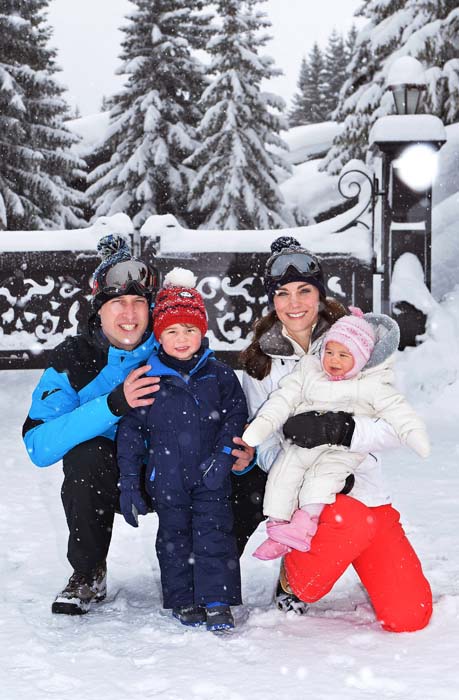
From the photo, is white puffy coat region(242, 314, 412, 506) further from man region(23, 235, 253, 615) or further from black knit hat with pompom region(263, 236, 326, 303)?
man region(23, 235, 253, 615)

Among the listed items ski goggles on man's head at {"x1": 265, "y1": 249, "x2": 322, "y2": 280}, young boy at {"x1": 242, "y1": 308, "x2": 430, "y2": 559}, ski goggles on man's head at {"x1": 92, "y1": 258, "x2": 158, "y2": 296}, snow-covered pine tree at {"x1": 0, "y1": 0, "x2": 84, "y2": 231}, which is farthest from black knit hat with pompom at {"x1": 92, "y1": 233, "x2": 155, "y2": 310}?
snow-covered pine tree at {"x1": 0, "y1": 0, "x2": 84, "y2": 231}

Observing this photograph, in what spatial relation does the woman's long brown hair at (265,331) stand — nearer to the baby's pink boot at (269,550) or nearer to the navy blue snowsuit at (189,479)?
the navy blue snowsuit at (189,479)

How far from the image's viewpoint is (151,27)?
66.5 feet

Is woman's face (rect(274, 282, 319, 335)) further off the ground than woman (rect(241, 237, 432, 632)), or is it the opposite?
woman's face (rect(274, 282, 319, 335))

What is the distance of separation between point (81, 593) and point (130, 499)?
0.48m

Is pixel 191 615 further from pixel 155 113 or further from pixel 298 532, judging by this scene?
pixel 155 113

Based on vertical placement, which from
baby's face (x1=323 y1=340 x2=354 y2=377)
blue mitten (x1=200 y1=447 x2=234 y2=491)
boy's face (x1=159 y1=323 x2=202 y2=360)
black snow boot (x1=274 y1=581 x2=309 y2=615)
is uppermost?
boy's face (x1=159 y1=323 x2=202 y2=360)

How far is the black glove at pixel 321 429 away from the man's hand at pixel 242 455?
208 mm

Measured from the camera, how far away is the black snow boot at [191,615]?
111 inches

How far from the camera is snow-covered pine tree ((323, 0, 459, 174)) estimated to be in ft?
44.3

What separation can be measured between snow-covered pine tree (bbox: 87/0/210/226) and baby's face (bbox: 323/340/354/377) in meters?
16.9

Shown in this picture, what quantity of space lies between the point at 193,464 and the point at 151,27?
19.7m

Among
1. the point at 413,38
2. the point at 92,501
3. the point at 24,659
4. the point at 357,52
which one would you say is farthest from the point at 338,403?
the point at 357,52

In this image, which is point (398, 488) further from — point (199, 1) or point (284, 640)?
point (199, 1)
